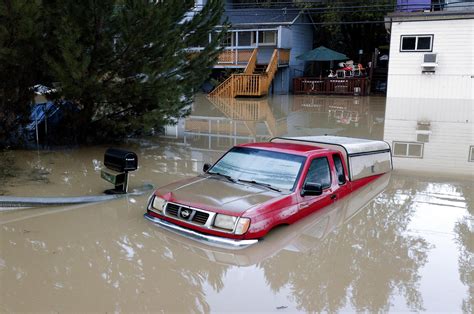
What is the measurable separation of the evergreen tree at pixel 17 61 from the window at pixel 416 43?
2088 centimetres

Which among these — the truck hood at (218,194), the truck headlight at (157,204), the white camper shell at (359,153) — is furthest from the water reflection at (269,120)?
the truck headlight at (157,204)

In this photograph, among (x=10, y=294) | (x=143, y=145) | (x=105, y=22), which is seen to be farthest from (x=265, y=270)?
(x=143, y=145)

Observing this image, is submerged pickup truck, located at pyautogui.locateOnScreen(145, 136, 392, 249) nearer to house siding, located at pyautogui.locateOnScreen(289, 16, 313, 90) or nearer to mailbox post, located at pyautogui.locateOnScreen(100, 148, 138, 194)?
mailbox post, located at pyautogui.locateOnScreen(100, 148, 138, 194)

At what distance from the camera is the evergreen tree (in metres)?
8.24

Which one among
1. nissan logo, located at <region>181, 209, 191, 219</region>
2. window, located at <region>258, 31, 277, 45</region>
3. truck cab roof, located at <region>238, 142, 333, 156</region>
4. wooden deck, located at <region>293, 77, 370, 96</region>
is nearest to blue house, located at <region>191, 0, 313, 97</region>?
window, located at <region>258, 31, 277, 45</region>

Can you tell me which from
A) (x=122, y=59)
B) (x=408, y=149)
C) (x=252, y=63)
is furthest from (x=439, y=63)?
(x=122, y=59)

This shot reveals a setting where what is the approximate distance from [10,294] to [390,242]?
175 inches

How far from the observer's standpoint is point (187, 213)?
5496 millimetres

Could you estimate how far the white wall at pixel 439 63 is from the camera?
24.0 metres

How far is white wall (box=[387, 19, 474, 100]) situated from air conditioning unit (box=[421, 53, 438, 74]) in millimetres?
244

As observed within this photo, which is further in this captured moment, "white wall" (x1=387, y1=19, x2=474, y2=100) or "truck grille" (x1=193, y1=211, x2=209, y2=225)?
Result: "white wall" (x1=387, y1=19, x2=474, y2=100)

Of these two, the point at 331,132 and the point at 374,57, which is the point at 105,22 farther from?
the point at 374,57

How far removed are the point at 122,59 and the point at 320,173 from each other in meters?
5.66

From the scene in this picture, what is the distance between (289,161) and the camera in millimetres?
6395
